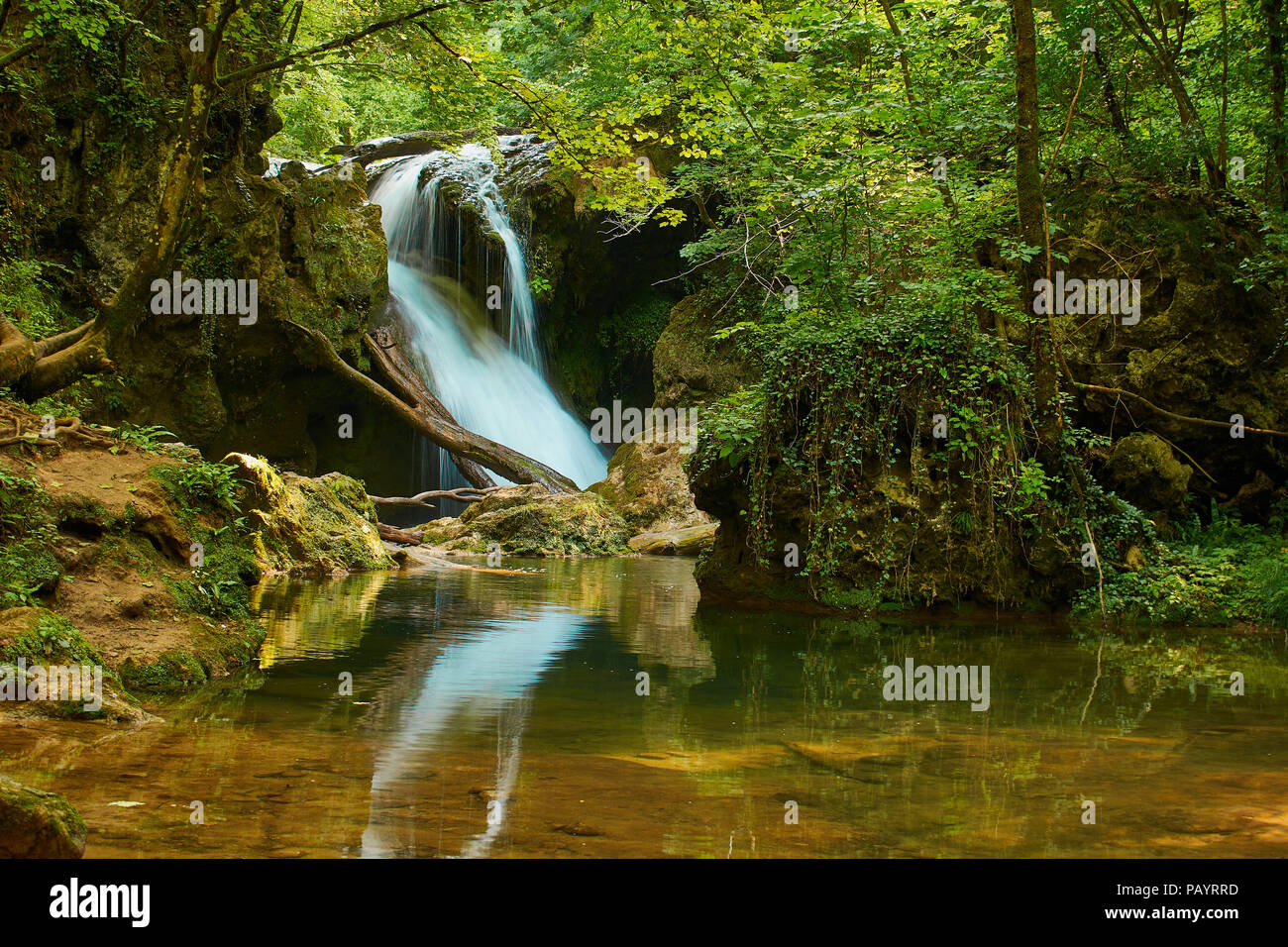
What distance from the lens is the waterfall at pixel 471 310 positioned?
23000 millimetres

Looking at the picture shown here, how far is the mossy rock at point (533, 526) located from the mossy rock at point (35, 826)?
14869mm

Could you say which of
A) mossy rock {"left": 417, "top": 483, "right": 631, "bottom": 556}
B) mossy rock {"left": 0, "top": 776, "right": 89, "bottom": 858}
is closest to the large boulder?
mossy rock {"left": 417, "top": 483, "right": 631, "bottom": 556}

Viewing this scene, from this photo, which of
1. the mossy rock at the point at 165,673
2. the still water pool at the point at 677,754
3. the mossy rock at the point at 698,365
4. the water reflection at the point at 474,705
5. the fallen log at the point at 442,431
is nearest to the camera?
the still water pool at the point at 677,754

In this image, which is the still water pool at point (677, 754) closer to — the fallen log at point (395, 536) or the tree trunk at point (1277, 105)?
the tree trunk at point (1277, 105)

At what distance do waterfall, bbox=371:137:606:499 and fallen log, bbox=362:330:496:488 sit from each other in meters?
1.32

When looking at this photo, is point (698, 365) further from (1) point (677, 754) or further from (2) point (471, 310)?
(1) point (677, 754)

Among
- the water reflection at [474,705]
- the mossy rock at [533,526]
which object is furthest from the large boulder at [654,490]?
the water reflection at [474,705]

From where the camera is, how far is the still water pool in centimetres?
318

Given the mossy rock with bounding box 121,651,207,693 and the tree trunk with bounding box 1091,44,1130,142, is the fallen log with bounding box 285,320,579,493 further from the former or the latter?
the mossy rock with bounding box 121,651,207,693

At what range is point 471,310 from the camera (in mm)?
24875

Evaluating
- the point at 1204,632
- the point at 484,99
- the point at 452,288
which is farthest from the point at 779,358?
the point at 452,288
